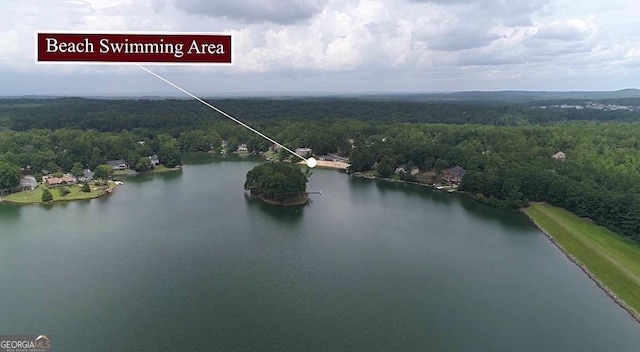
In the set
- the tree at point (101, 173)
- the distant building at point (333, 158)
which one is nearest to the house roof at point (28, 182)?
the tree at point (101, 173)

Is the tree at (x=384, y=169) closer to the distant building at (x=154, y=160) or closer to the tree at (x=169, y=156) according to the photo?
the tree at (x=169, y=156)

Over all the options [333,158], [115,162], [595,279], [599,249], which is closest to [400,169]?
[333,158]

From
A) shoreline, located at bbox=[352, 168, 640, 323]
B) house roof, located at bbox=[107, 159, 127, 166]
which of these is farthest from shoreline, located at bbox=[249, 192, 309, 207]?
house roof, located at bbox=[107, 159, 127, 166]

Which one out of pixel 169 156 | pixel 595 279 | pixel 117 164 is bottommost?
pixel 595 279

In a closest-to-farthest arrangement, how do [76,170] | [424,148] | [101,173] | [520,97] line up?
[101,173] → [76,170] → [424,148] → [520,97]

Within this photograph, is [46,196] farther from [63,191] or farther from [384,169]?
[384,169]

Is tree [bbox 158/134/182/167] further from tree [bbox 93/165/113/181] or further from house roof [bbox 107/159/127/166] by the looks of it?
tree [bbox 93/165/113/181]
